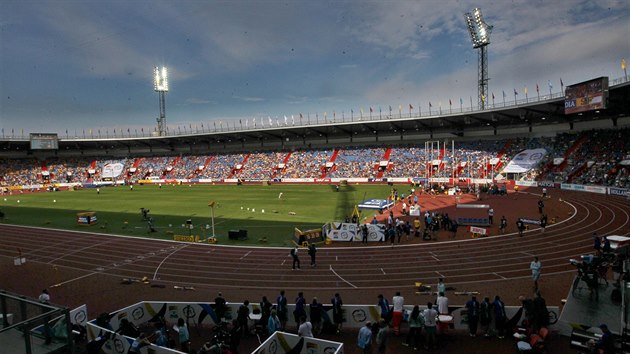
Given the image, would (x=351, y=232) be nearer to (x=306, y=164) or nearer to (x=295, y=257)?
(x=295, y=257)

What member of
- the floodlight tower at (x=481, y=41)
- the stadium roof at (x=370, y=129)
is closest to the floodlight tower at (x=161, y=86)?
the stadium roof at (x=370, y=129)

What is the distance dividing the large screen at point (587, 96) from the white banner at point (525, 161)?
11165 mm

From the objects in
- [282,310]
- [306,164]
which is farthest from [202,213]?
[306,164]

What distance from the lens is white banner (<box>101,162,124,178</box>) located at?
3319 inches

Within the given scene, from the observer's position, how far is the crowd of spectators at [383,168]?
4669 cm

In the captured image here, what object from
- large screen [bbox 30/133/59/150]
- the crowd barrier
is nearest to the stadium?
the crowd barrier

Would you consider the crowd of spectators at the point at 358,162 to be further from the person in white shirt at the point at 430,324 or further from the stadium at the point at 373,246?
the person in white shirt at the point at 430,324

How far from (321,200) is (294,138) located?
42529mm

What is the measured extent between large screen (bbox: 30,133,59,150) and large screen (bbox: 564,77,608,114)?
94.1 meters

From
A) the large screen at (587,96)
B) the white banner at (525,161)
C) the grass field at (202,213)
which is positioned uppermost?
the large screen at (587,96)

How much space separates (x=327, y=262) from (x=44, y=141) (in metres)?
85.5

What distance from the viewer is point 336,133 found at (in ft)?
265

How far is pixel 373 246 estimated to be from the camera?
23.2m

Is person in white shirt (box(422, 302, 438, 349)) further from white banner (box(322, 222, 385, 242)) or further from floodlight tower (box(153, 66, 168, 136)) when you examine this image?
floodlight tower (box(153, 66, 168, 136))
